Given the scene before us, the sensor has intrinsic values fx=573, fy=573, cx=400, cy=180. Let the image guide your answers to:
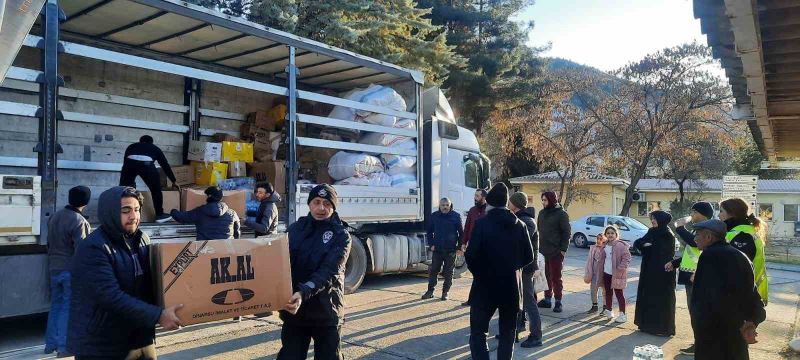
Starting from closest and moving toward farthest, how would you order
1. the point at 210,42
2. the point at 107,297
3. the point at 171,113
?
the point at 107,297 → the point at 210,42 → the point at 171,113

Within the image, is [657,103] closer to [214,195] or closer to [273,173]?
[273,173]

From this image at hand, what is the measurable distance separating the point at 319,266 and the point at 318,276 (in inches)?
3.3

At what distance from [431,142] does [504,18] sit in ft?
62.6

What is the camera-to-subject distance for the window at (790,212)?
3538 cm

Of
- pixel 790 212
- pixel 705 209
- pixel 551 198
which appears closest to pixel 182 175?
pixel 551 198

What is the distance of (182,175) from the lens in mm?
8703

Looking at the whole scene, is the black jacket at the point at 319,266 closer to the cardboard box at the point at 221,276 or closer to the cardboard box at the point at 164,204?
the cardboard box at the point at 221,276

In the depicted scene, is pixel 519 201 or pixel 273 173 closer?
pixel 519 201

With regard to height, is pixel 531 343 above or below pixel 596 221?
below

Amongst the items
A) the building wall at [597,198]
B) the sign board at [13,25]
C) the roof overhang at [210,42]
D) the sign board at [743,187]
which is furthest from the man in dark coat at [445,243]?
the building wall at [597,198]

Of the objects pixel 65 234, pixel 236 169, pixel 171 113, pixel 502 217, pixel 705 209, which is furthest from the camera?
pixel 171 113

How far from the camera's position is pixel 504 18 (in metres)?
27.6

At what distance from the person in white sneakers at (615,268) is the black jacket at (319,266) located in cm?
480

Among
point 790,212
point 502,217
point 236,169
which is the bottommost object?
point 790,212
